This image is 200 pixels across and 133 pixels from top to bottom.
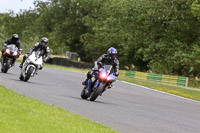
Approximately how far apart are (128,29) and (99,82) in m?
33.4

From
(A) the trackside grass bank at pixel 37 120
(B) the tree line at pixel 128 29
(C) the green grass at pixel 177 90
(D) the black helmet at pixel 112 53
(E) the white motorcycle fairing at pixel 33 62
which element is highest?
(B) the tree line at pixel 128 29

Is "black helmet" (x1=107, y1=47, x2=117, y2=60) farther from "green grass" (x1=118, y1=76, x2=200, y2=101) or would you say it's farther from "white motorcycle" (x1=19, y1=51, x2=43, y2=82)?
"green grass" (x1=118, y1=76, x2=200, y2=101)

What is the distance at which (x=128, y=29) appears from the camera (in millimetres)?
47938

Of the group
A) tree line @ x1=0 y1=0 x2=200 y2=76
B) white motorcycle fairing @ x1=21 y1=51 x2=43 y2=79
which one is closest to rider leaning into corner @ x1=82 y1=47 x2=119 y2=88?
white motorcycle fairing @ x1=21 y1=51 x2=43 y2=79

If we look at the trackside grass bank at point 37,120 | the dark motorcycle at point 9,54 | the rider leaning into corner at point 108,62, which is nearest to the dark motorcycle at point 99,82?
the rider leaning into corner at point 108,62

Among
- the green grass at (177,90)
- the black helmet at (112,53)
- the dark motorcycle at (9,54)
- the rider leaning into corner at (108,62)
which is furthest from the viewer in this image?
the green grass at (177,90)

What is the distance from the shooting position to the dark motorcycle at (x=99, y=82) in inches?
580

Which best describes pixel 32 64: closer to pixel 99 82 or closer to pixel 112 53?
pixel 99 82

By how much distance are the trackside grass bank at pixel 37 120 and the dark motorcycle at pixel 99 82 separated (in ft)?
12.8

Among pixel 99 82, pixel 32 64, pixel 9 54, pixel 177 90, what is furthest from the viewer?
pixel 177 90

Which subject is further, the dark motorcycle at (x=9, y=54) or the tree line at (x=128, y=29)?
the tree line at (x=128, y=29)

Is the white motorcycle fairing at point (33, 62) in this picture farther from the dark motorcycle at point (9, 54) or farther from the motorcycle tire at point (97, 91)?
the motorcycle tire at point (97, 91)

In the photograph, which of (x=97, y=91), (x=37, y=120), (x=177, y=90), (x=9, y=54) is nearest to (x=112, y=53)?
(x=97, y=91)

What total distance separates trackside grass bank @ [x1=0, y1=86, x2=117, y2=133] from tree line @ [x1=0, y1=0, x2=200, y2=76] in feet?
85.8
